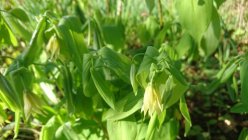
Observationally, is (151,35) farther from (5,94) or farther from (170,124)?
(5,94)

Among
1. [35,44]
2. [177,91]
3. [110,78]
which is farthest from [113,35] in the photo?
[177,91]

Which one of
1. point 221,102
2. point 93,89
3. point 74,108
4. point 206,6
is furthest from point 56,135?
point 221,102

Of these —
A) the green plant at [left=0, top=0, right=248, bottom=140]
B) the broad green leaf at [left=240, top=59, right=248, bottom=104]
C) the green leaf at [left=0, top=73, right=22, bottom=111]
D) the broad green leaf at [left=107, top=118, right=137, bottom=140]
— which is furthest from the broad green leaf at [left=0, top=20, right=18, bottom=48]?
the broad green leaf at [left=240, top=59, right=248, bottom=104]

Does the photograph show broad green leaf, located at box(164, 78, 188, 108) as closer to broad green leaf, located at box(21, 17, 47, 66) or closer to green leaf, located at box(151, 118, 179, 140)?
green leaf, located at box(151, 118, 179, 140)

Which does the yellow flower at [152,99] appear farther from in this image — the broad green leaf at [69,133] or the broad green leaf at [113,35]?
the broad green leaf at [113,35]

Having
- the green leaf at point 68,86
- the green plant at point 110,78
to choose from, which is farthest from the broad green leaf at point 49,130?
the green leaf at point 68,86

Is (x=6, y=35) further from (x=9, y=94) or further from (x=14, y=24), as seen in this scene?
(x=9, y=94)
